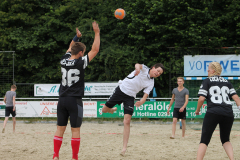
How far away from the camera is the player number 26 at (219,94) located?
4668mm

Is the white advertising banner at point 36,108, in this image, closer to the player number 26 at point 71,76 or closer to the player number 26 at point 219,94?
the player number 26 at point 71,76

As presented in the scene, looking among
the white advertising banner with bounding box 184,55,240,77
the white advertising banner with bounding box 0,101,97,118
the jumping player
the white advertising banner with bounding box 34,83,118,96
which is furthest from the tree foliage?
the jumping player

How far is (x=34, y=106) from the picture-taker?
17109mm

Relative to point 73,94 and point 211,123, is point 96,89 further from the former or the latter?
point 211,123

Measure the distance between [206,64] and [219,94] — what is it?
11970mm

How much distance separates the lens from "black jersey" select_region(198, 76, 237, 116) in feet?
15.2

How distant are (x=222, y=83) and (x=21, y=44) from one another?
1821 cm

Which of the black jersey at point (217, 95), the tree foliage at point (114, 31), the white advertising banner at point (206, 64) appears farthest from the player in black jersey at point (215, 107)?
the tree foliage at point (114, 31)

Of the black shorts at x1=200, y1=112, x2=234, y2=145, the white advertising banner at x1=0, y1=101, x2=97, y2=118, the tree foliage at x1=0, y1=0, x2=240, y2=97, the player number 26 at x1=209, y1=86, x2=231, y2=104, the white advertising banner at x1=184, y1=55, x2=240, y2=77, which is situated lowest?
the white advertising banner at x1=0, y1=101, x2=97, y2=118

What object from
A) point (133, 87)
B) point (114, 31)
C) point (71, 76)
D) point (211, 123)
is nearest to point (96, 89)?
point (114, 31)

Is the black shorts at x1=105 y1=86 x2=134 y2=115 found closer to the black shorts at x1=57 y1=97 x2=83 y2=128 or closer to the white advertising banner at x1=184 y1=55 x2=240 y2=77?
the black shorts at x1=57 y1=97 x2=83 y2=128

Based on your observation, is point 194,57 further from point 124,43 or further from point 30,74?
point 30,74

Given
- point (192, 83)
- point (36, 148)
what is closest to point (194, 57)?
point (192, 83)

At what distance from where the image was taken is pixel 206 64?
1617 centimetres
